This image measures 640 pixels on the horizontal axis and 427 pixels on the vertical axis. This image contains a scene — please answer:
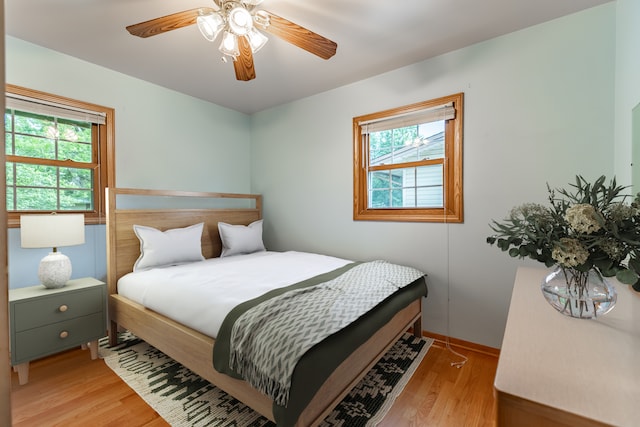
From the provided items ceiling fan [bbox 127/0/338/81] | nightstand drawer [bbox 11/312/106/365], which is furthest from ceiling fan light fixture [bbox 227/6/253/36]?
nightstand drawer [bbox 11/312/106/365]

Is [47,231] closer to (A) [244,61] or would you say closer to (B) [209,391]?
(B) [209,391]

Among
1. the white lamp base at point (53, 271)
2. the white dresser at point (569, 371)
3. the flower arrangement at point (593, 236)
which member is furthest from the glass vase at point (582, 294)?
the white lamp base at point (53, 271)

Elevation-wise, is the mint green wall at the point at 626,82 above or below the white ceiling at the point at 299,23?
below

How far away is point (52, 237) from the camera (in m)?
1.93

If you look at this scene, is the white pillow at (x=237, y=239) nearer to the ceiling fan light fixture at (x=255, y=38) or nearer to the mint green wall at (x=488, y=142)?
the mint green wall at (x=488, y=142)

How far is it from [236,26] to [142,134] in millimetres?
1869

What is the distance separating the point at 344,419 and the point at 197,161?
9.57 feet

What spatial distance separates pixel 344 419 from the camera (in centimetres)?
154

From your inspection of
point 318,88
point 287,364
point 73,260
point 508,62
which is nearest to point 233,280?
point 287,364

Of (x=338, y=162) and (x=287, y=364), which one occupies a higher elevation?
(x=338, y=162)

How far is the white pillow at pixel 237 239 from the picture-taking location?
3.07 meters

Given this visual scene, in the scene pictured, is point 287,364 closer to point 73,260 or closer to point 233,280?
point 233,280

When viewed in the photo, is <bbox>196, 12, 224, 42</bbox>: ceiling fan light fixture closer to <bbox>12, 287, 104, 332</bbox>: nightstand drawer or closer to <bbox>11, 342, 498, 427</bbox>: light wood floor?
<bbox>12, 287, 104, 332</bbox>: nightstand drawer

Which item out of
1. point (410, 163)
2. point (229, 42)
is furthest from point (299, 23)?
point (410, 163)
